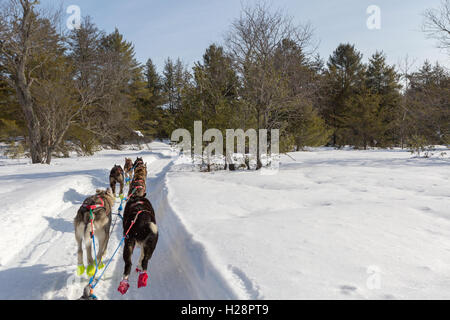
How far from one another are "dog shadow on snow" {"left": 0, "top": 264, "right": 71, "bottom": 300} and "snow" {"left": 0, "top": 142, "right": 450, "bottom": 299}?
1cm

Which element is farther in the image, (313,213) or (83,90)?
(83,90)

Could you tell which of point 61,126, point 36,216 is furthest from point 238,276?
point 61,126

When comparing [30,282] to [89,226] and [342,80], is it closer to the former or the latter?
[89,226]

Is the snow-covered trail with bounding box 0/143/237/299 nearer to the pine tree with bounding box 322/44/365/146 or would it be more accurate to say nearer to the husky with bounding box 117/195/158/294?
the husky with bounding box 117/195/158/294

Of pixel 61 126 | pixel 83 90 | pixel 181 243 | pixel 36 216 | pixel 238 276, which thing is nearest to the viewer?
pixel 238 276

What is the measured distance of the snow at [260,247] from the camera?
2.87m

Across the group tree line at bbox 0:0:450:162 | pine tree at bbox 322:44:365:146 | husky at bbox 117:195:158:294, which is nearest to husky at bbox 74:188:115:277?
husky at bbox 117:195:158:294

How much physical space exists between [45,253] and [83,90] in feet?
57.2

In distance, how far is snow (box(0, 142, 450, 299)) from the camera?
2873 millimetres

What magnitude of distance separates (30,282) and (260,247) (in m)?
3.19

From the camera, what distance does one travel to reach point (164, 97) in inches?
1836

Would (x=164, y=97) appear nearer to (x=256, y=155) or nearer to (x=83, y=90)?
(x=83, y=90)

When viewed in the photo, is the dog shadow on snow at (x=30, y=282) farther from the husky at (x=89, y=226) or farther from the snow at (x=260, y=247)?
the husky at (x=89, y=226)

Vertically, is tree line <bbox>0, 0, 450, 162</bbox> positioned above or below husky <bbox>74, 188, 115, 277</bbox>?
above
